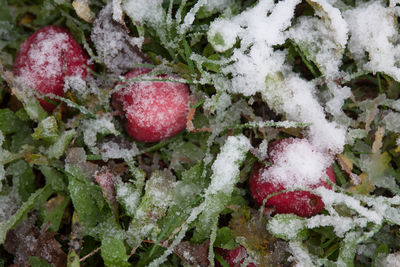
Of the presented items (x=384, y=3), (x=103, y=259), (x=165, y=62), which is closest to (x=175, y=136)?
(x=165, y=62)

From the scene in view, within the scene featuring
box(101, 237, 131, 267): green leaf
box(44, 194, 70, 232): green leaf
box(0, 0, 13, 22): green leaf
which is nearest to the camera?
box(101, 237, 131, 267): green leaf

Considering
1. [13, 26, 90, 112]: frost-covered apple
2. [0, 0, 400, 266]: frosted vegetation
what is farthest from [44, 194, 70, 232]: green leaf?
[13, 26, 90, 112]: frost-covered apple

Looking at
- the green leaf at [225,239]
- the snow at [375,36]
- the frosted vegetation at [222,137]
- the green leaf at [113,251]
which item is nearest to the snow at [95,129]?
the frosted vegetation at [222,137]

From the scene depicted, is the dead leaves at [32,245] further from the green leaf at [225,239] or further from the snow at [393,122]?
the snow at [393,122]

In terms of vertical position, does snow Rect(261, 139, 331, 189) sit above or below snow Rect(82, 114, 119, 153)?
below

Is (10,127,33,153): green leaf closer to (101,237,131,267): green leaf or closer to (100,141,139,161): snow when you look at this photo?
(100,141,139,161): snow

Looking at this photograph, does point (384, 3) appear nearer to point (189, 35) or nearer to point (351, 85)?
point (351, 85)
